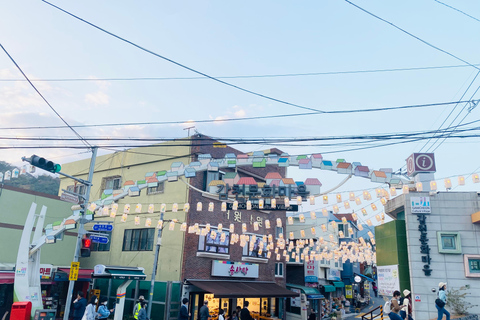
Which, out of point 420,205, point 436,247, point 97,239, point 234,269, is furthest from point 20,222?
point 436,247

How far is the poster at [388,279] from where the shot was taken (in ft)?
66.0

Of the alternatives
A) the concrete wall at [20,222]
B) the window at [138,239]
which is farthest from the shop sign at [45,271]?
the window at [138,239]

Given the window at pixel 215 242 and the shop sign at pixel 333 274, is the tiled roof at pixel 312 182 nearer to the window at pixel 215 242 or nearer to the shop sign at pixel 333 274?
the window at pixel 215 242

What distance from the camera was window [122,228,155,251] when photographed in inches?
1014

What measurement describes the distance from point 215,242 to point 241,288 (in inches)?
136

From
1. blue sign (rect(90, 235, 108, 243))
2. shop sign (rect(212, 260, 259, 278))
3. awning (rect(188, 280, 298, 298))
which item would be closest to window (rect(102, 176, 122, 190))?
shop sign (rect(212, 260, 259, 278))

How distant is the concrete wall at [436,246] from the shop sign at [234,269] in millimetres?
12052

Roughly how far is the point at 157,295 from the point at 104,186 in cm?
1023

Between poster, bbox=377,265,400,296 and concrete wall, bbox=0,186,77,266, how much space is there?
780 inches

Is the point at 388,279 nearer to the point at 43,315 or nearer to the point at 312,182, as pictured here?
the point at 312,182

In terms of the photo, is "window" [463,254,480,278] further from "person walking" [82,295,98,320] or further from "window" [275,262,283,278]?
"person walking" [82,295,98,320]

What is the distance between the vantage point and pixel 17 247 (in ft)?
76.4

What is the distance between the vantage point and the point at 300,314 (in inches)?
1337

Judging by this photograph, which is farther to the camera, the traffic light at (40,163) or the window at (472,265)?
the window at (472,265)
